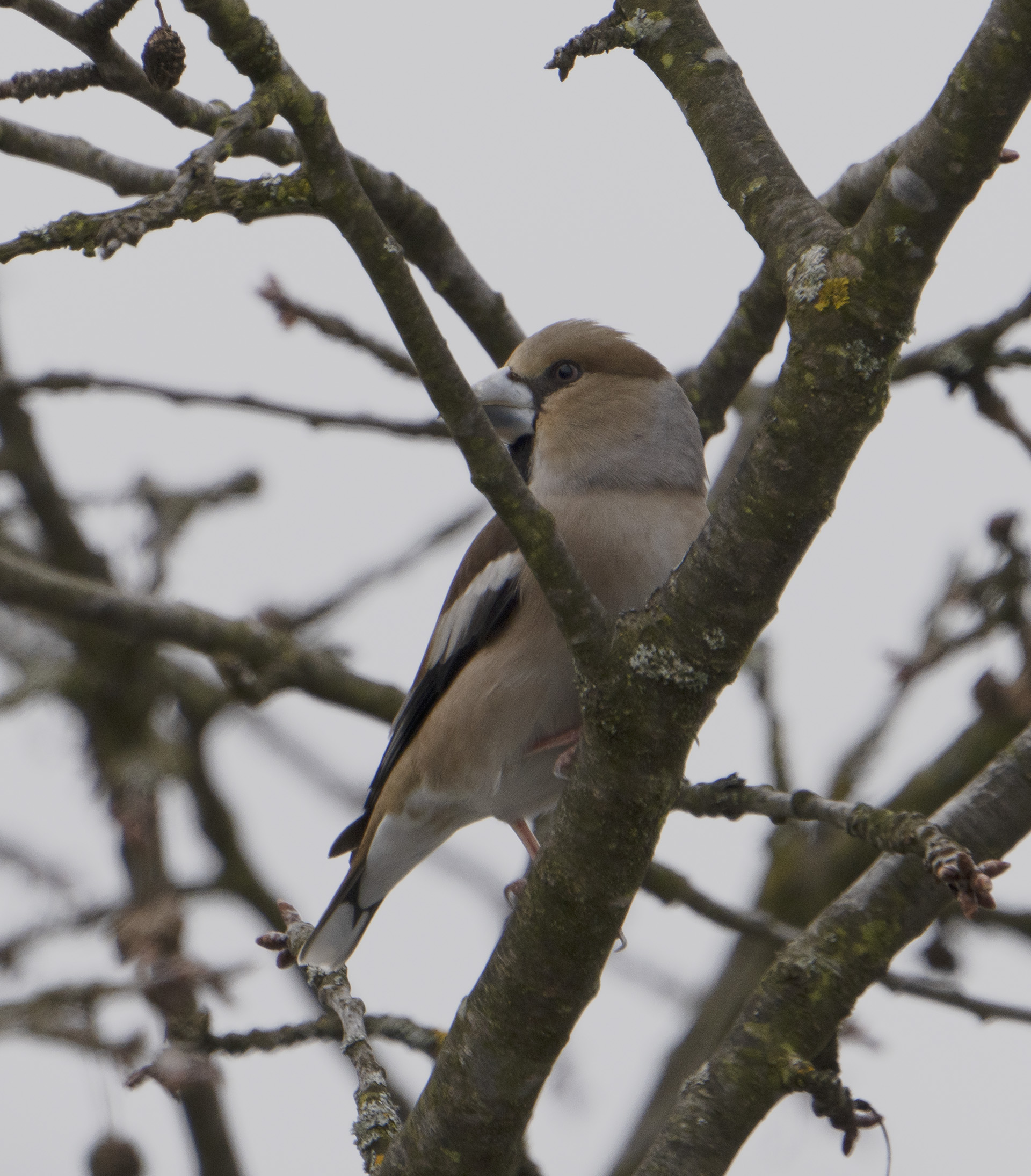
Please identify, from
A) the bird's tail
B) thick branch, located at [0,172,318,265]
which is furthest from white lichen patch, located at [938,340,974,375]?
the bird's tail

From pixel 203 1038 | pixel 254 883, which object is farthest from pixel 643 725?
pixel 254 883

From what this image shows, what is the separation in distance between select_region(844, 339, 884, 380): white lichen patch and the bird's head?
2.17 metres

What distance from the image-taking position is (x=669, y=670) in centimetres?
241

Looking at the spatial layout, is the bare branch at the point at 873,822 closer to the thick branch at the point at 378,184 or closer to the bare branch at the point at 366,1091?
the bare branch at the point at 366,1091

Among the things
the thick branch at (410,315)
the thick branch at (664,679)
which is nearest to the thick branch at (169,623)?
the thick branch at (664,679)

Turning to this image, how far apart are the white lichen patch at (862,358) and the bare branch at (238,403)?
2.57 meters

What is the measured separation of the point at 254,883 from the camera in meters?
5.60

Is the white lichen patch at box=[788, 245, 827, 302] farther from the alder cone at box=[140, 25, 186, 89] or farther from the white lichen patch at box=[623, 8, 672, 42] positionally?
the alder cone at box=[140, 25, 186, 89]

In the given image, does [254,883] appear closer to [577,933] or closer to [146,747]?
[146,747]

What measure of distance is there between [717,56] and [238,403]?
217cm

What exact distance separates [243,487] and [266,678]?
1.65m

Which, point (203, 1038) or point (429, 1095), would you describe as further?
point (203, 1038)

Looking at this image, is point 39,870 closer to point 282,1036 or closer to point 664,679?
point 282,1036

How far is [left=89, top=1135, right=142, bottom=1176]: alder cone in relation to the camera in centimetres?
393
